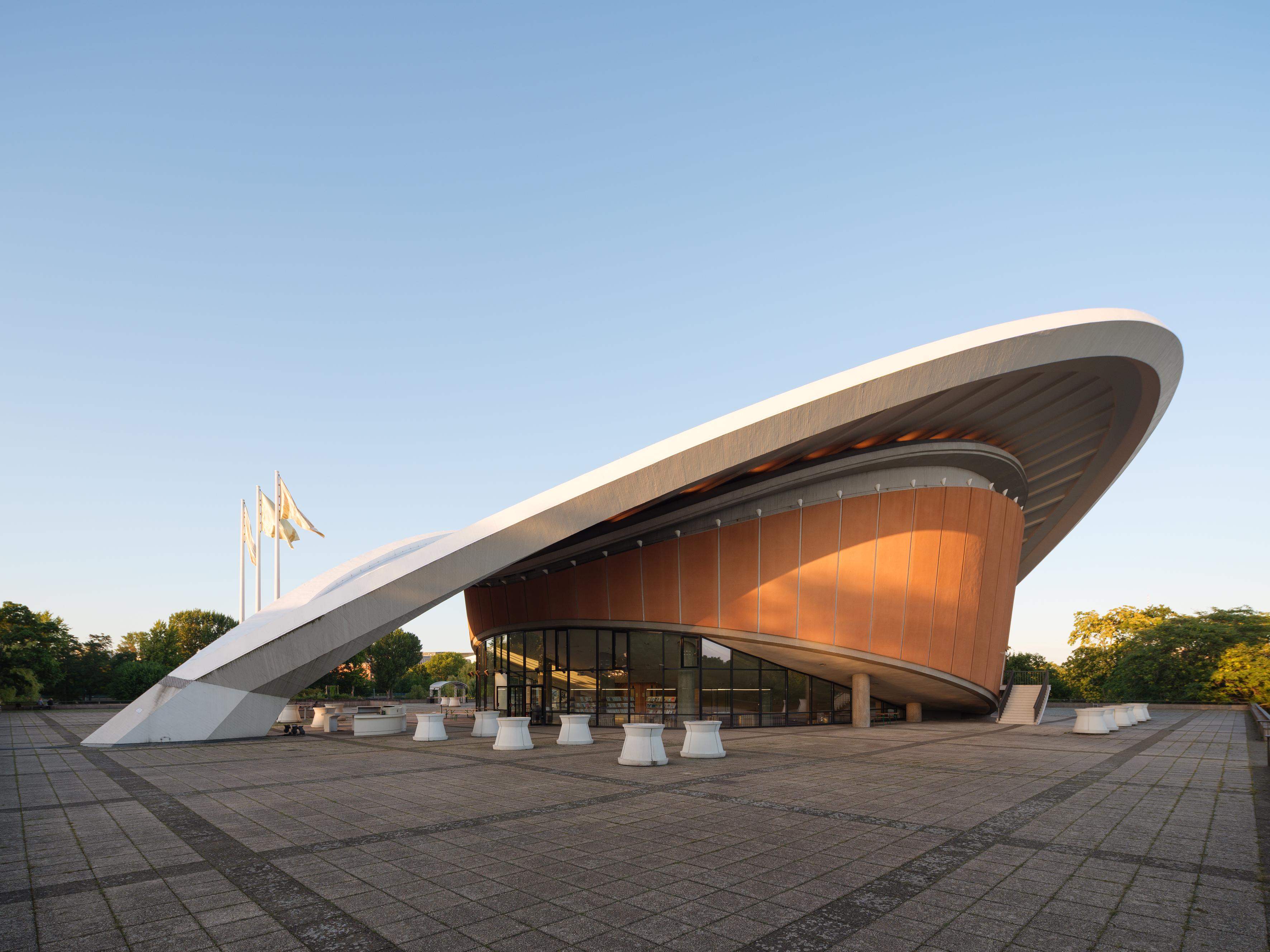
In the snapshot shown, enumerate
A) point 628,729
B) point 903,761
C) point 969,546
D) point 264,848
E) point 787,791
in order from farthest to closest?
point 969,546
point 903,761
point 628,729
point 787,791
point 264,848

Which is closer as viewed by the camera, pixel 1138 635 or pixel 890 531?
pixel 890 531

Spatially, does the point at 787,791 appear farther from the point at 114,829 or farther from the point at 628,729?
the point at 114,829

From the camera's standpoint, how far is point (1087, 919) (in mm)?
5867

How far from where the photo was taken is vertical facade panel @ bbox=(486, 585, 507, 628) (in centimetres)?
2934

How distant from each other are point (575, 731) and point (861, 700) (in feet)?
38.5

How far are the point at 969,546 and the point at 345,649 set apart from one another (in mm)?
20973

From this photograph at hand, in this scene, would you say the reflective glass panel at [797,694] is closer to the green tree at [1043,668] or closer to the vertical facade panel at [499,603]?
the vertical facade panel at [499,603]

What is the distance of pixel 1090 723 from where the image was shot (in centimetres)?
2327

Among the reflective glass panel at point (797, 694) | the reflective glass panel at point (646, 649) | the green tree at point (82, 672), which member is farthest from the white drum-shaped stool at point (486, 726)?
the green tree at point (82, 672)

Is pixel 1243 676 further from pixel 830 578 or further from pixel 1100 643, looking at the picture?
pixel 830 578

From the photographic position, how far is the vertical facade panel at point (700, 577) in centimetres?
2448

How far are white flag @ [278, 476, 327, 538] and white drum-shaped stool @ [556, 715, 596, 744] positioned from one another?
56.3 feet

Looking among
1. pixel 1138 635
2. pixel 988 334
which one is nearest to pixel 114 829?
pixel 988 334

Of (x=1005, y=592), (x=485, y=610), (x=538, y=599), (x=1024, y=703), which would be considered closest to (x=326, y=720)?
(x=485, y=610)
